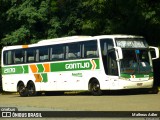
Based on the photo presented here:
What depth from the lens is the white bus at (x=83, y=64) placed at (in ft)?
89.2

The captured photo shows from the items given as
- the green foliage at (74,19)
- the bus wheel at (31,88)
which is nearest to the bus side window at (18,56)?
the bus wheel at (31,88)

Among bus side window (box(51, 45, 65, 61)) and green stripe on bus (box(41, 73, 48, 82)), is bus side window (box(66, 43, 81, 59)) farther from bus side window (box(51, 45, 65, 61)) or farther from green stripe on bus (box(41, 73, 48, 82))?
green stripe on bus (box(41, 73, 48, 82))

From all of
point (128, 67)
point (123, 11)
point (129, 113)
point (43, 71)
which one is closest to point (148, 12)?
point (123, 11)

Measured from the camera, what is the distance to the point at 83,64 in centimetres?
2883

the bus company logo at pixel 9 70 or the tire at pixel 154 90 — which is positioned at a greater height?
the bus company logo at pixel 9 70

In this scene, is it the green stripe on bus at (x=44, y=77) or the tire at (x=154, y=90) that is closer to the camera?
the tire at (x=154, y=90)

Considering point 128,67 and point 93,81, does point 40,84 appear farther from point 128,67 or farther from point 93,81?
point 128,67

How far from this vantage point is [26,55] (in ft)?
108

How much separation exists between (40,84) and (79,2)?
862 cm

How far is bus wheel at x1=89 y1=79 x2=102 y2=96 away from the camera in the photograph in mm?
28066

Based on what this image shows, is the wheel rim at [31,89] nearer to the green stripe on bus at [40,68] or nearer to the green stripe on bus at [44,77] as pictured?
the green stripe on bus at [44,77]

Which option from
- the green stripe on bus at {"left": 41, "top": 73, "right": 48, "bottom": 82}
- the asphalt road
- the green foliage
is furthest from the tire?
the green stripe on bus at {"left": 41, "top": 73, "right": 48, "bottom": 82}

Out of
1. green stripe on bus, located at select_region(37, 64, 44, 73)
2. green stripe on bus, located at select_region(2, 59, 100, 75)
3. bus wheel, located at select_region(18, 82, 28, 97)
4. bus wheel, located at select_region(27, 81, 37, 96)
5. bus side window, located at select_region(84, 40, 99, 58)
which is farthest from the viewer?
bus wheel, located at select_region(18, 82, 28, 97)

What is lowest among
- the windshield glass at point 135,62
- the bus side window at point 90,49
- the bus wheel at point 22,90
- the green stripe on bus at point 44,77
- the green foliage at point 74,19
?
the bus wheel at point 22,90
